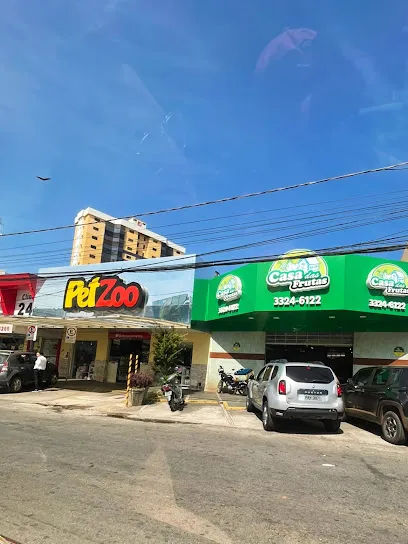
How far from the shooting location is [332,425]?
38.2ft

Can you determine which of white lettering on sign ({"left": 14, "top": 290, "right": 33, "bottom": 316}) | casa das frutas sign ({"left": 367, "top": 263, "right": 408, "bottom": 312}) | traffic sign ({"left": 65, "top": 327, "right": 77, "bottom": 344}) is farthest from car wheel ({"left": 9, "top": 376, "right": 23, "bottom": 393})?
casa das frutas sign ({"left": 367, "top": 263, "right": 408, "bottom": 312})

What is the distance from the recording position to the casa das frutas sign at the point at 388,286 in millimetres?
17391

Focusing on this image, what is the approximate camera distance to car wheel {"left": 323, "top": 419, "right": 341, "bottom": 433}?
11.5m

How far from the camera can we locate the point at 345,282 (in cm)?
1717

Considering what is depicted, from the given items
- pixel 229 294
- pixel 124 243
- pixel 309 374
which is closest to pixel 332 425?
pixel 309 374

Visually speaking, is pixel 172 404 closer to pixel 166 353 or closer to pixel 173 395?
pixel 173 395

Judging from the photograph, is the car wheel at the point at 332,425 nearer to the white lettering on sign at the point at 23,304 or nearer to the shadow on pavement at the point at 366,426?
the shadow on pavement at the point at 366,426

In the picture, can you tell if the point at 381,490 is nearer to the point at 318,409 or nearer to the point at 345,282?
the point at 318,409

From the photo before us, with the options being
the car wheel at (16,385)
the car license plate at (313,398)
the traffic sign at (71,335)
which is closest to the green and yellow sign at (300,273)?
the car license plate at (313,398)

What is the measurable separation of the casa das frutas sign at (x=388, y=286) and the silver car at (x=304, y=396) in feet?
22.4

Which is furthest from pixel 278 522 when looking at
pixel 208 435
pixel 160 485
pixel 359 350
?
pixel 359 350

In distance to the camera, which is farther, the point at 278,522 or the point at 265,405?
the point at 265,405

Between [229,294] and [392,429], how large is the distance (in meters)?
11.0

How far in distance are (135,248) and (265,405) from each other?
118243mm
